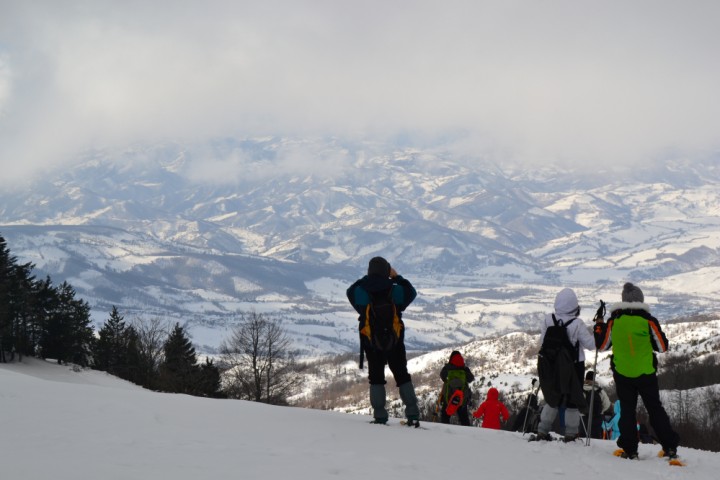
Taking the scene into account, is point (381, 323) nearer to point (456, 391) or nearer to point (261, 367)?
point (456, 391)

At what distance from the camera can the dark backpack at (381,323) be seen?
10.9 metres

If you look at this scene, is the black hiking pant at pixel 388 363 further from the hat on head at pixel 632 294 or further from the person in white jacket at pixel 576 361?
the hat on head at pixel 632 294

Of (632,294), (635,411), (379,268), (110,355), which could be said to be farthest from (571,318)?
(110,355)

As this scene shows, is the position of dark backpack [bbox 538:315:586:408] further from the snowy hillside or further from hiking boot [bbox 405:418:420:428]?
hiking boot [bbox 405:418:420:428]

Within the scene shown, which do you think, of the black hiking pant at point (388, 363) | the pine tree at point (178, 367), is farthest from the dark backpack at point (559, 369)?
the pine tree at point (178, 367)

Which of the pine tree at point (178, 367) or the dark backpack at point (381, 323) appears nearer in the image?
the dark backpack at point (381, 323)

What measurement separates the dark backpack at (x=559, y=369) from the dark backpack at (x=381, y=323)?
238 cm

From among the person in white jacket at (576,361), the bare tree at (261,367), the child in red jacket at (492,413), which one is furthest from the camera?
the bare tree at (261,367)

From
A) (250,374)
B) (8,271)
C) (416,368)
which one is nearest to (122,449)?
(250,374)

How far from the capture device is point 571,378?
35.0ft

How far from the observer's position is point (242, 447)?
800cm

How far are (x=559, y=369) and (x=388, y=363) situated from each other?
2729 millimetres

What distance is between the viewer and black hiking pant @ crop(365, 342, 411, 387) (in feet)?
36.4

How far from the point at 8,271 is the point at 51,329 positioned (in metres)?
6.97
